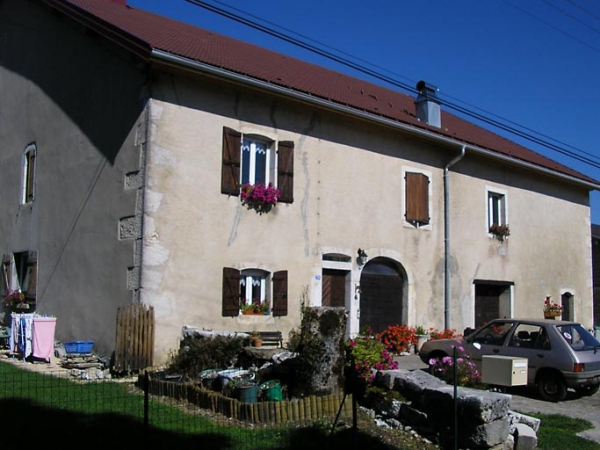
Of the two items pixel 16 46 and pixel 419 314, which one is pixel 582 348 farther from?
pixel 16 46

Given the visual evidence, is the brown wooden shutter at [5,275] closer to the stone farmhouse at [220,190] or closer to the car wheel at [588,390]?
the stone farmhouse at [220,190]

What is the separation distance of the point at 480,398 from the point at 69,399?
508 centimetres

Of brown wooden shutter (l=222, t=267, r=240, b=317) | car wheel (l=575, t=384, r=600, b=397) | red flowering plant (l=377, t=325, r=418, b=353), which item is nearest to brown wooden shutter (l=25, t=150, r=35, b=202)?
brown wooden shutter (l=222, t=267, r=240, b=317)

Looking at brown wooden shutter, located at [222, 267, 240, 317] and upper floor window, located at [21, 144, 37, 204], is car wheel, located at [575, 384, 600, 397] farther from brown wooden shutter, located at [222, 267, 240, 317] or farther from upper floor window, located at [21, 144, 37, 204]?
upper floor window, located at [21, 144, 37, 204]

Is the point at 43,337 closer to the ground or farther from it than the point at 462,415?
farther from it

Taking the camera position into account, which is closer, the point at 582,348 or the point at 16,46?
the point at 582,348

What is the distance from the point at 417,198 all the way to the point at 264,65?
4920 millimetres

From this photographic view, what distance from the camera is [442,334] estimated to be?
52.2 ft

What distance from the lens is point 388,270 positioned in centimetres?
1570

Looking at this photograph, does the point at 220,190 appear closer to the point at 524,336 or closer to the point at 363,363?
the point at 363,363

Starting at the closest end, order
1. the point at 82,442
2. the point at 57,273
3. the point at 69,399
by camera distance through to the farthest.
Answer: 1. the point at 82,442
2. the point at 69,399
3. the point at 57,273

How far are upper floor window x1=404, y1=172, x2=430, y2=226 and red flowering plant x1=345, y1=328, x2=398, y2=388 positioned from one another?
23.0 ft

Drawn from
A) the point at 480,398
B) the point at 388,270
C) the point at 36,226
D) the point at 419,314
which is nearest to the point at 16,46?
the point at 36,226

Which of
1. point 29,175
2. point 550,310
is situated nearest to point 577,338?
point 550,310
